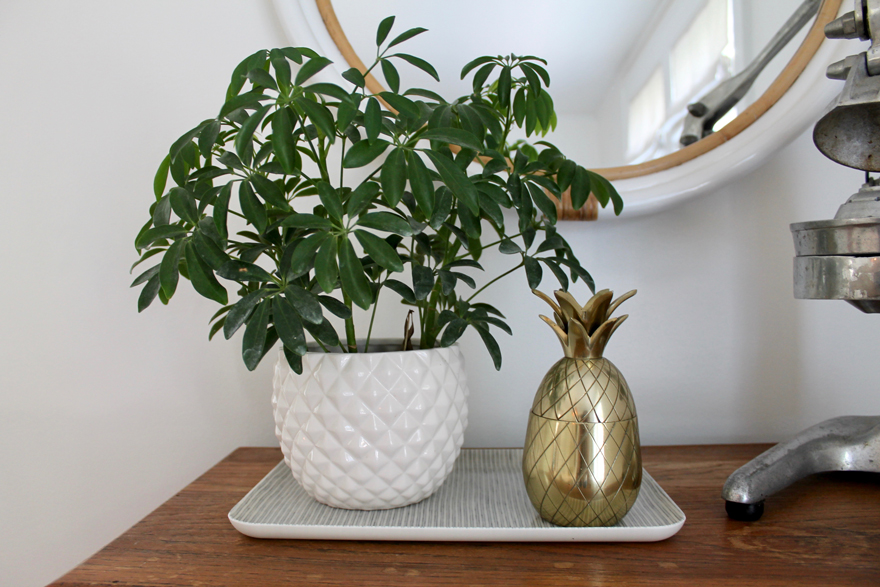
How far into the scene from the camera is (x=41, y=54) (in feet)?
3.26

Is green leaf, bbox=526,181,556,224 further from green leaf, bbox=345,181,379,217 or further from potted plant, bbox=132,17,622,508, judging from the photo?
green leaf, bbox=345,181,379,217

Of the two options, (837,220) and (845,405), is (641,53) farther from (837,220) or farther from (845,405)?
(845,405)

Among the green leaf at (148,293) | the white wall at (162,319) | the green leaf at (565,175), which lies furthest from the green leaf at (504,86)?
the green leaf at (148,293)

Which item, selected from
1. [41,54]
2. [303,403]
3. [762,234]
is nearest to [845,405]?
[762,234]

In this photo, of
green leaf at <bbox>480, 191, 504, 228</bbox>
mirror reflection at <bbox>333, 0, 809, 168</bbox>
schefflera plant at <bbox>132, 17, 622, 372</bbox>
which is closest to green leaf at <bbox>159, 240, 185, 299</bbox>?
schefflera plant at <bbox>132, 17, 622, 372</bbox>

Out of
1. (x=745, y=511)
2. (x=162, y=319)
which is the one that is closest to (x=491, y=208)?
(x=745, y=511)

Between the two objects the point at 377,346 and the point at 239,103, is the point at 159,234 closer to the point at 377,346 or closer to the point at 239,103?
the point at 239,103

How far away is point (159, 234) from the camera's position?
55cm

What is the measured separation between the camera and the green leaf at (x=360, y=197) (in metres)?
0.51

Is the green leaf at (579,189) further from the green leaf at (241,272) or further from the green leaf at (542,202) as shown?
the green leaf at (241,272)

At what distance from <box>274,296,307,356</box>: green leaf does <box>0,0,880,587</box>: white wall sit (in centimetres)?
44

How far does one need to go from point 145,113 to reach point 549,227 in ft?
2.58

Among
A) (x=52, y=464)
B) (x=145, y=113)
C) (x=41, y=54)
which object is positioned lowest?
(x=52, y=464)

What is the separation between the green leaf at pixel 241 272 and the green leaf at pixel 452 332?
0.21 metres
